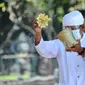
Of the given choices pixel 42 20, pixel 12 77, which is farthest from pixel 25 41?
pixel 42 20

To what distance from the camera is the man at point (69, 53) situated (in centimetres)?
496

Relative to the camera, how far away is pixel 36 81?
14227 mm

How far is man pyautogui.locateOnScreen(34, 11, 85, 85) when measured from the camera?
496cm

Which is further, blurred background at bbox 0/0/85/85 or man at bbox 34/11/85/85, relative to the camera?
blurred background at bbox 0/0/85/85

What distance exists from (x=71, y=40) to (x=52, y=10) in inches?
373

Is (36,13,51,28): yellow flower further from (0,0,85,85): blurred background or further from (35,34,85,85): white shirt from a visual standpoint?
(0,0,85,85): blurred background

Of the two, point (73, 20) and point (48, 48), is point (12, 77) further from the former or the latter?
point (73, 20)

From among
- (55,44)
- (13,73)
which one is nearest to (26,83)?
(13,73)

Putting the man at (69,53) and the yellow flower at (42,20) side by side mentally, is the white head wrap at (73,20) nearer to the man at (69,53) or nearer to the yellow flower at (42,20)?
the man at (69,53)

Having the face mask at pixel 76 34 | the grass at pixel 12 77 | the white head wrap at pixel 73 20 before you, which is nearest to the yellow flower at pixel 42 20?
the white head wrap at pixel 73 20

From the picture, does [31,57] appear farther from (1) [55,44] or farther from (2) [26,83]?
(1) [55,44]

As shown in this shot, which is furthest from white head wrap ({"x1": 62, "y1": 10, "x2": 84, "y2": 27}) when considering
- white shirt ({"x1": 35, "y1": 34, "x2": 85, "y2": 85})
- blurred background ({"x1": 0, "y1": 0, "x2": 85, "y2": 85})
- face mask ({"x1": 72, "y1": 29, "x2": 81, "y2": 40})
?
blurred background ({"x1": 0, "y1": 0, "x2": 85, "y2": 85})

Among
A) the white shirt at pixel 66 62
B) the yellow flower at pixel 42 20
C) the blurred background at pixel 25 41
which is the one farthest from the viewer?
the blurred background at pixel 25 41

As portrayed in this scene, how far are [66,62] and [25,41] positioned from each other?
43.3ft
